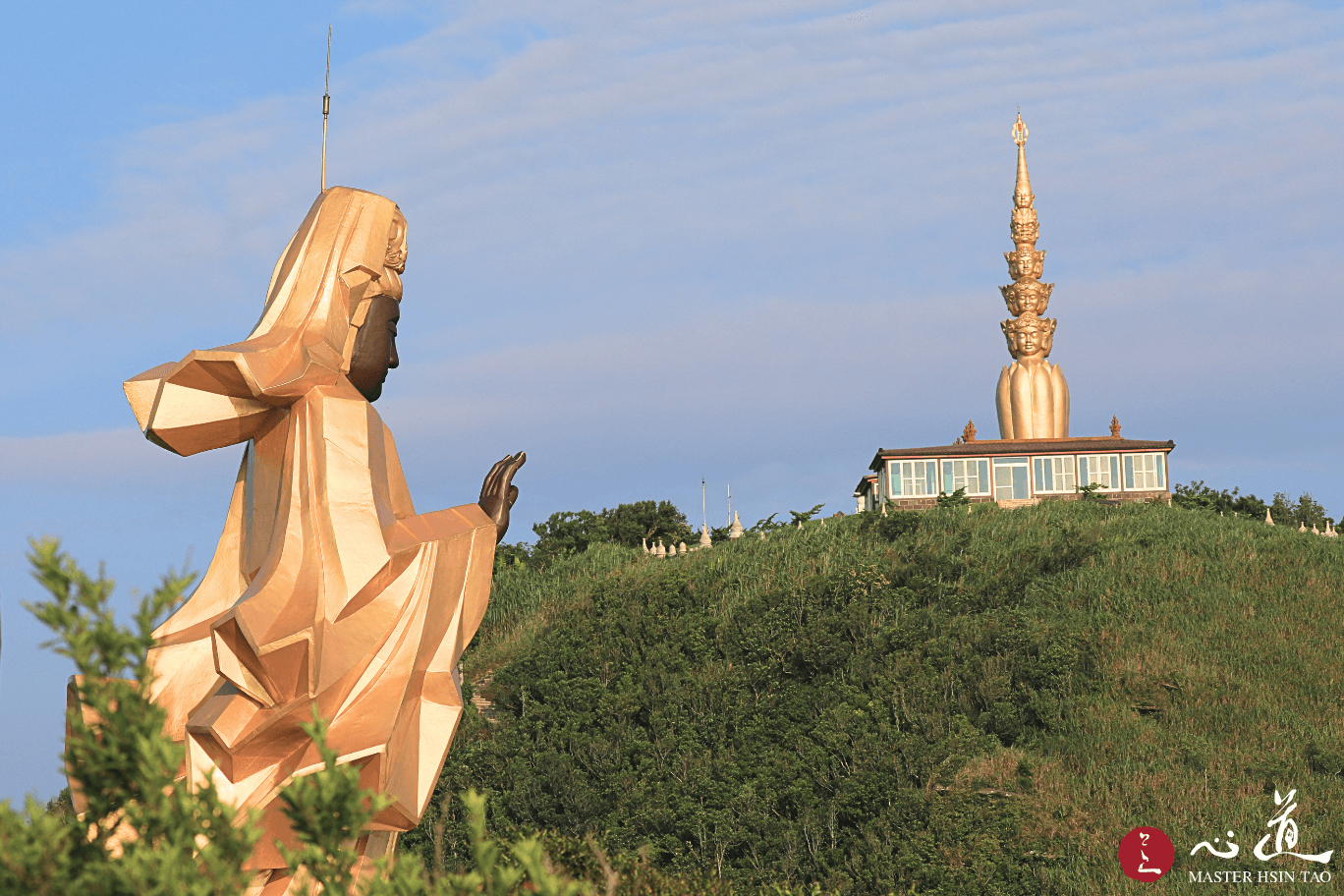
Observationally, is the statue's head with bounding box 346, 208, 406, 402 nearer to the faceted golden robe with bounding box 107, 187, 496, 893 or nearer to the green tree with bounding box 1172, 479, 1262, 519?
the faceted golden robe with bounding box 107, 187, 496, 893

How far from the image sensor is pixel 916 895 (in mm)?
16406

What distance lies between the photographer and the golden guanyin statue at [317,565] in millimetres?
6688

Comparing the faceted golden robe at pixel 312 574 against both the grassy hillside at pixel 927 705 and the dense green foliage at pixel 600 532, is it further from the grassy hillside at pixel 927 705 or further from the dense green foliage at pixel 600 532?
the dense green foliage at pixel 600 532

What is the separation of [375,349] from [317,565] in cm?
127

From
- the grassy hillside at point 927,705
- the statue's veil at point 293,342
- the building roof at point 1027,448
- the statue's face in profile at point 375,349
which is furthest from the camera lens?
the building roof at point 1027,448

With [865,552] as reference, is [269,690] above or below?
below

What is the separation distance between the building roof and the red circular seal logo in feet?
58.5

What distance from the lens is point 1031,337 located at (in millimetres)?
36906

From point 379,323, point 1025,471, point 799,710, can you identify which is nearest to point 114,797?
point 379,323

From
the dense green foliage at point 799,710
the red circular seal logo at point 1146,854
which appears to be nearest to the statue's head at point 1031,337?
the dense green foliage at point 799,710

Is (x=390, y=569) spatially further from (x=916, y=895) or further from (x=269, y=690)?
(x=916, y=895)

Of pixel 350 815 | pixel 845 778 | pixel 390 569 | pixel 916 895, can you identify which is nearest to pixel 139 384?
pixel 390 569

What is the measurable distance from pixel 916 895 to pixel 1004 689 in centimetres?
529

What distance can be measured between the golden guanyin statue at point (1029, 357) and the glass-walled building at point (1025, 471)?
1535mm
